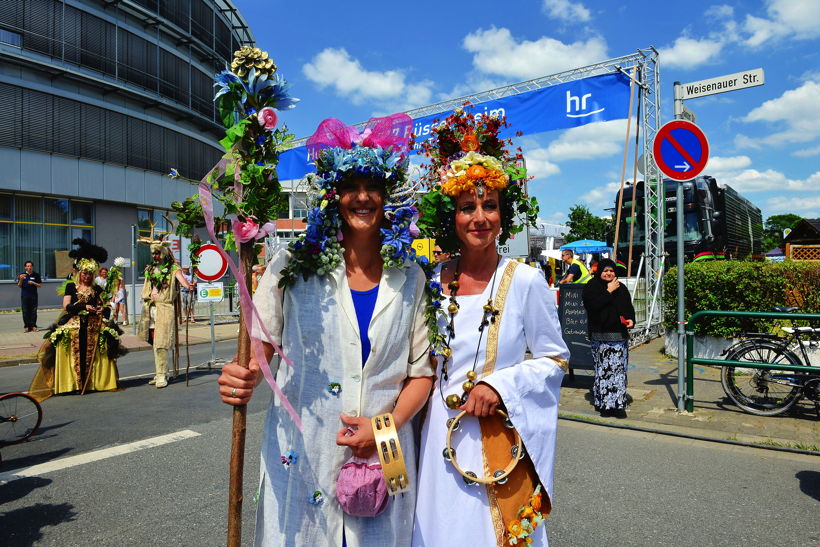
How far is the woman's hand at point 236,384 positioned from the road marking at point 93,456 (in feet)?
12.7

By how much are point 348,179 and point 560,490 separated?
316 centimetres

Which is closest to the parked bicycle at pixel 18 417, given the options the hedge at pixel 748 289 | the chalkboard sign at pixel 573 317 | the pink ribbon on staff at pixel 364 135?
the pink ribbon on staff at pixel 364 135

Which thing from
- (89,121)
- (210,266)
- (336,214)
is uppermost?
(89,121)

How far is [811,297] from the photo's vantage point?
25.6 ft

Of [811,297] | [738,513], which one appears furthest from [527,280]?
[811,297]

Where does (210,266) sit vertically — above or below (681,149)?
below

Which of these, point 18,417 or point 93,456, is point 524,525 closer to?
point 93,456

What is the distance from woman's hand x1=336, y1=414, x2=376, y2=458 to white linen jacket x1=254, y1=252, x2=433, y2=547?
39 mm

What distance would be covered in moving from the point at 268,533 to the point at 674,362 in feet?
28.5

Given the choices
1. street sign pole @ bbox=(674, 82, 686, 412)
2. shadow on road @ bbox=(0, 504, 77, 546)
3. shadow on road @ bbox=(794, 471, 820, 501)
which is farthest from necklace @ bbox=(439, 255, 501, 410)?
street sign pole @ bbox=(674, 82, 686, 412)

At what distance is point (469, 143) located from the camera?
2.46 m

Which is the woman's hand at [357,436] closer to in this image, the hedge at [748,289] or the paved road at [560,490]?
the paved road at [560,490]

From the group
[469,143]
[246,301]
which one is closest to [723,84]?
[469,143]

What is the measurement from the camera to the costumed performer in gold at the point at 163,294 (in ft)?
27.5
